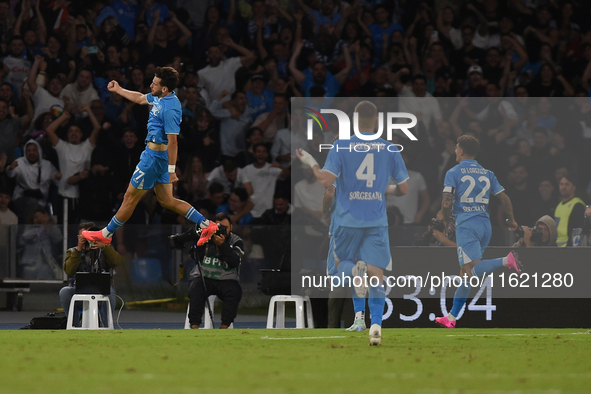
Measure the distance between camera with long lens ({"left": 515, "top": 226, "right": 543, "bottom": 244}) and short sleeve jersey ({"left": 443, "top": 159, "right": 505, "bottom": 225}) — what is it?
0.46 m

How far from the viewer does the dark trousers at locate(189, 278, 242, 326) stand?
1180 cm

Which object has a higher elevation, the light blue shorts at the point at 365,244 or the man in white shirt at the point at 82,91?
the man in white shirt at the point at 82,91

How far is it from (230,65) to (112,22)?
2218 millimetres

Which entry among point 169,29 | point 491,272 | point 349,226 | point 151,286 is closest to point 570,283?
point 491,272

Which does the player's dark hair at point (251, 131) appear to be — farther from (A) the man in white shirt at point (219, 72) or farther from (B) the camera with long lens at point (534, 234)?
(B) the camera with long lens at point (534, 234)

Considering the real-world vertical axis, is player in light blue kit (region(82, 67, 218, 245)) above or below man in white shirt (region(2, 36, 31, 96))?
below

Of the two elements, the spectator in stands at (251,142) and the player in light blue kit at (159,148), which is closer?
the player in light blue kit at (159,148)

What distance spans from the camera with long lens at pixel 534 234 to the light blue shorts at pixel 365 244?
2573 mm

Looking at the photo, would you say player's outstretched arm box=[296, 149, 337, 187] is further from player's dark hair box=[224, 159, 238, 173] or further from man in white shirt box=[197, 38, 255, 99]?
man in white shirt box=[197, 38, 255, 99]

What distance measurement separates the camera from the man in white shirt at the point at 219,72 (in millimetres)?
15820

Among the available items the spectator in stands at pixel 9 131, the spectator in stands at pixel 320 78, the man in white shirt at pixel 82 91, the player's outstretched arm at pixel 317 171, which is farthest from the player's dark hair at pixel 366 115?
the spectator in stands at pixel 9 131

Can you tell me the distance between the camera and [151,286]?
14086 millimetres

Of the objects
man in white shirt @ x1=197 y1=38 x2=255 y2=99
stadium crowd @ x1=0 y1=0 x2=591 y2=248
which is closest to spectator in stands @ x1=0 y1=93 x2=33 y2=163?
stadium crowd @ x1=0 y1=0 x2=591 y2=248

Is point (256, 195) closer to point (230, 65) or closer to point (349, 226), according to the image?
point (230, 65)
